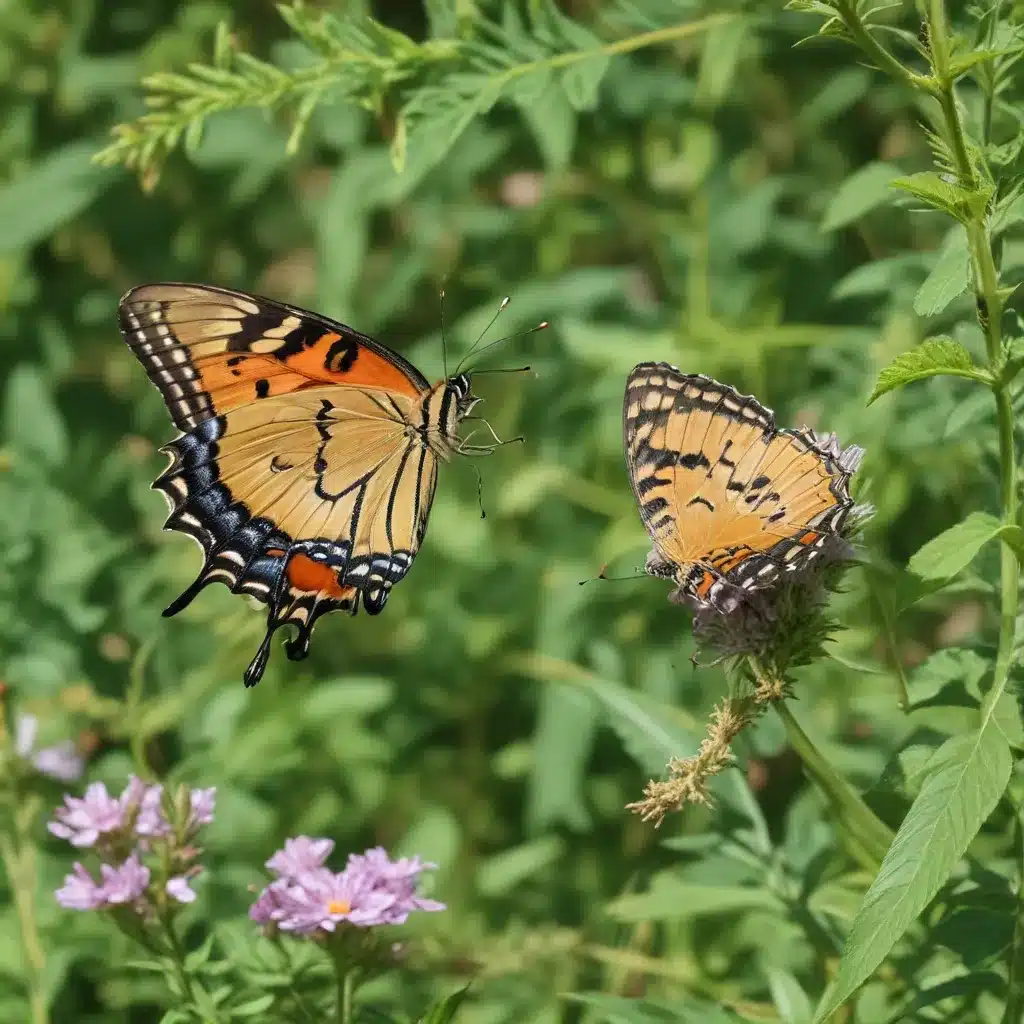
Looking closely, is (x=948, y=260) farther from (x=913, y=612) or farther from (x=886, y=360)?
(x=913, y=612)

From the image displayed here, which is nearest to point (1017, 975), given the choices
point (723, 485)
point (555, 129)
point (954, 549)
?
point (954, 549)

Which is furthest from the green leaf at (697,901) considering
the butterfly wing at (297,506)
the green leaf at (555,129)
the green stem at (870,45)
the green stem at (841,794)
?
the green leaf at (555,129)

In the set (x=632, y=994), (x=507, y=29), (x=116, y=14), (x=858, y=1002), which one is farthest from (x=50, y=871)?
(x=116, y=14)

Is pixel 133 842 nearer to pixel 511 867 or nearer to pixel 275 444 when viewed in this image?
pixel 275 444

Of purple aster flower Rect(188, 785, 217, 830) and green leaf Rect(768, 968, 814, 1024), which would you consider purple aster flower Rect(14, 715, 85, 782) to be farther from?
green leaf Rect(768, 968, 814, 1024)

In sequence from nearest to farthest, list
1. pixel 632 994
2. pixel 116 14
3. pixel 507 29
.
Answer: pixel 507 29 < pixel 632 994 < pixel 116 14

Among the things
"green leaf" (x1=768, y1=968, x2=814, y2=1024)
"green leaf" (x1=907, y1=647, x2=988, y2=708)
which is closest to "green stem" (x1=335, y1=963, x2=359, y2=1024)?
"green leaf" (x1=768, y1=968, x2=814, y2=1024)

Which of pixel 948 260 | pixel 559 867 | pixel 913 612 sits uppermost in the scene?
pixel 948 260
